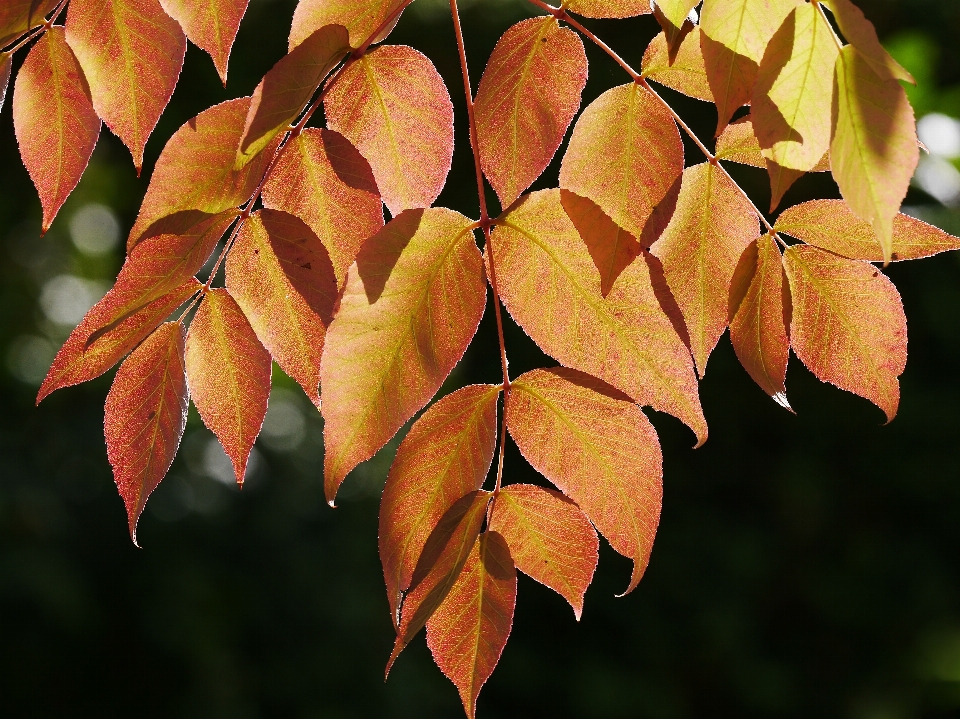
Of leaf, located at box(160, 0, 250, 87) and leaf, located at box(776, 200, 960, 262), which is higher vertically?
leaf, located at box(160, 0, 250, 87)

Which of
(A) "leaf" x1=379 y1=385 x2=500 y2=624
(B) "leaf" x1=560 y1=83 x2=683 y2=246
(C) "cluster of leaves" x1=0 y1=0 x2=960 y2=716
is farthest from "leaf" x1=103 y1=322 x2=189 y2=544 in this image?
(B) "leaf" x1=560 y1=83 x2=683 y2=246

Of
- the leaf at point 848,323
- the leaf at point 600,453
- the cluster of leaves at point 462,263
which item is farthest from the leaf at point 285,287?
the leaf at point 848,323

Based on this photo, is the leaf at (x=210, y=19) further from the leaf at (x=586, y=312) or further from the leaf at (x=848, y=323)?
the leaf at (x=848, y=323)

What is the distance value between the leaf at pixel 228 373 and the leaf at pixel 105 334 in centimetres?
2

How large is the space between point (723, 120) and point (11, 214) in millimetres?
5081

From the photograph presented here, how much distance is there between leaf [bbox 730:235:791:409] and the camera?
1.43ft

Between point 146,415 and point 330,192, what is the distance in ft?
0.47

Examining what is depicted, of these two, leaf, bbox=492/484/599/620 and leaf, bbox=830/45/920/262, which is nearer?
leaf, bbox=830/45/920/262

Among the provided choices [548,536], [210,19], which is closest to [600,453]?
[548,536]

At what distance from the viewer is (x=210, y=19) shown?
16.6 inches

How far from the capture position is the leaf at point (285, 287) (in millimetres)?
437

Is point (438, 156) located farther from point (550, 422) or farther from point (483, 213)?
point (550, 422)

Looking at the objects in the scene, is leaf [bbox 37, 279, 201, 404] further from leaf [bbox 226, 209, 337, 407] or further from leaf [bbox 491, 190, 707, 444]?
leaf [bbox 491, 190, 707, 444]

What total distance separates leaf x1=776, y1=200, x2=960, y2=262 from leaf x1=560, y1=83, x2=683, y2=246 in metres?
0.08
